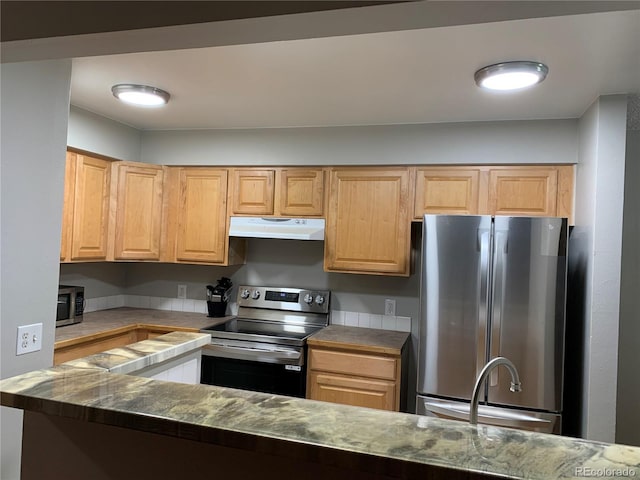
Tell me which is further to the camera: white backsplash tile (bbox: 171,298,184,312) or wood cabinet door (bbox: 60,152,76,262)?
white backsplash tile (bbox: 171,298,184,312)

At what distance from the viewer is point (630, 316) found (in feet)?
9.29

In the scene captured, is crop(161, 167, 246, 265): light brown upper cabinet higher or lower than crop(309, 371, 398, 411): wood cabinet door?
higher

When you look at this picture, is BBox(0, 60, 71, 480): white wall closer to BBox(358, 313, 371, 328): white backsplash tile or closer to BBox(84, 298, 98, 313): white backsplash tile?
BBox(84, 298, 98, 313): white backsplash tile

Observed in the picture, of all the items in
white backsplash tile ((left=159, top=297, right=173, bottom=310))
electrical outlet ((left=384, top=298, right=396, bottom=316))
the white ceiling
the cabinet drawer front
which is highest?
the white ceiling

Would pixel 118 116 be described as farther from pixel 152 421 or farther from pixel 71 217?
pixel 152 421

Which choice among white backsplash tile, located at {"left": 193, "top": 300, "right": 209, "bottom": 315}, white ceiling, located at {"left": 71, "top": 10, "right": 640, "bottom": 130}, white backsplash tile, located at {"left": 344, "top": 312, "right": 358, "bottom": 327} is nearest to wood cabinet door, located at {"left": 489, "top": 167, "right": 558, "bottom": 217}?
white ceiling, located at {"left": 71, "top": 10, "right": 640, "bottom": 130}

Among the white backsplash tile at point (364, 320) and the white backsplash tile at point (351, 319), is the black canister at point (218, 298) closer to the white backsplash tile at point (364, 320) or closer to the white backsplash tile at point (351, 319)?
the white backsplash tile at point (351, 319)

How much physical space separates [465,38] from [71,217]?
8.44 feet

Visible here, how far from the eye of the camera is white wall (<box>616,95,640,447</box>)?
278cm

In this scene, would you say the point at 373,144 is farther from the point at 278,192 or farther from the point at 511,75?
the point at 511,75

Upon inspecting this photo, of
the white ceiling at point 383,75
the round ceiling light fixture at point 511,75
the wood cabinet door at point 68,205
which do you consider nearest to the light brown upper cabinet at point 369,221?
the white ceiling at point 383,75

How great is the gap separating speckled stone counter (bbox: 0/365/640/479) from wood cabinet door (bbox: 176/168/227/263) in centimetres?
232

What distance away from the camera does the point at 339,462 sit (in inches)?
32.7

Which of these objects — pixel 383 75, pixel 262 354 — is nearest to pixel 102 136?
pixel 262 354
